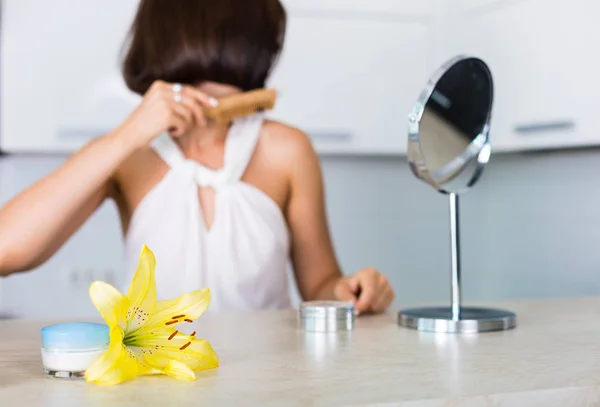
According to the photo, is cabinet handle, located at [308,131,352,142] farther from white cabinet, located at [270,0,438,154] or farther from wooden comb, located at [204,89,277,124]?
wooden comb, located at [204,89,277,124]

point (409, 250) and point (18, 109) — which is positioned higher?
point (18, 109)

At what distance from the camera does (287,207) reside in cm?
181

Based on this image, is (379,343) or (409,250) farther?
(409,250)

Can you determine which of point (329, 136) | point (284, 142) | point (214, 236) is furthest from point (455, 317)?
point (329, 136)

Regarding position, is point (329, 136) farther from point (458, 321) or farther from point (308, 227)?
point (458, 321)

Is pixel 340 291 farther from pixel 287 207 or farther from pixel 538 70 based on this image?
pixel 538 70

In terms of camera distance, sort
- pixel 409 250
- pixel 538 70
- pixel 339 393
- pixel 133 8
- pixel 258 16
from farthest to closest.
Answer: pixel 409 250, pixel 133 8, pixel 538 70, pixel 258 16, pixel 339 393

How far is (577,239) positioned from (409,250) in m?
0.73

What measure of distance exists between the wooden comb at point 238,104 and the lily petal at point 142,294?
89 centimetres

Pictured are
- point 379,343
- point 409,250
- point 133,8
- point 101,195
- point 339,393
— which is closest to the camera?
point 339,393

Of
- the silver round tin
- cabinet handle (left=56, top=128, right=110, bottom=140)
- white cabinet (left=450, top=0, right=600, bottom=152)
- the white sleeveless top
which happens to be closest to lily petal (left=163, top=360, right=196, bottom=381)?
the silver round tin

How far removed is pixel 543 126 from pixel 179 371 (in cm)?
167

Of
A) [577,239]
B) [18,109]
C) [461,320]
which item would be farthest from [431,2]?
[461,320]

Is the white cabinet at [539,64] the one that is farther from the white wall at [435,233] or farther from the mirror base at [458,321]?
the mirror base at [458,321]
